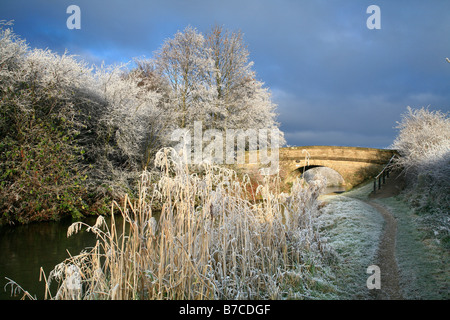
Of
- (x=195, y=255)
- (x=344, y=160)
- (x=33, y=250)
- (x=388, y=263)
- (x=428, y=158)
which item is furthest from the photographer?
(x=344, y=160)

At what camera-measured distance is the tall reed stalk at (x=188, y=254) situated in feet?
10.9

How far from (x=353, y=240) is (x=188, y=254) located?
5031mm

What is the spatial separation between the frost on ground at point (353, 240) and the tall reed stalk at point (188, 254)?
581mm

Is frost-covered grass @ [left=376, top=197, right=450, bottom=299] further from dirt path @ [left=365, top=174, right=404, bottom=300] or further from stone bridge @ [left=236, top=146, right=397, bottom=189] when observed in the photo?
stone bridge @ [left=236, top=146, right=397, bottom=189]

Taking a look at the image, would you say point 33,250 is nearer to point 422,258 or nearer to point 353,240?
point 353,240

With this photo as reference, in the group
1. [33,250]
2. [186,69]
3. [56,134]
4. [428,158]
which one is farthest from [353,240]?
[186,69]

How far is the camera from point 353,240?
7.06 m

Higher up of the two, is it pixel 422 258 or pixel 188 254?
pixel 188 254

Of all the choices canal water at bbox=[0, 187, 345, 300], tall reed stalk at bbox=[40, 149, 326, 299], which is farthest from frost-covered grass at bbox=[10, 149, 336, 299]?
canal water at bbox=[0, 187, 345, 300]

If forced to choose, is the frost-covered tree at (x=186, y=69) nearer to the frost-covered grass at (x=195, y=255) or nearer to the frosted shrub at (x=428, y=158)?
the frosted shrub at (x=428, y=158)

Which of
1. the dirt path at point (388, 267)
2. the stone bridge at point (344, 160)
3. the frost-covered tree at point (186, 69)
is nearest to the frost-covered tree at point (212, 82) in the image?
the frost-covered tree at point (186, 69)

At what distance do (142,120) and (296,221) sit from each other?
37.4ft
